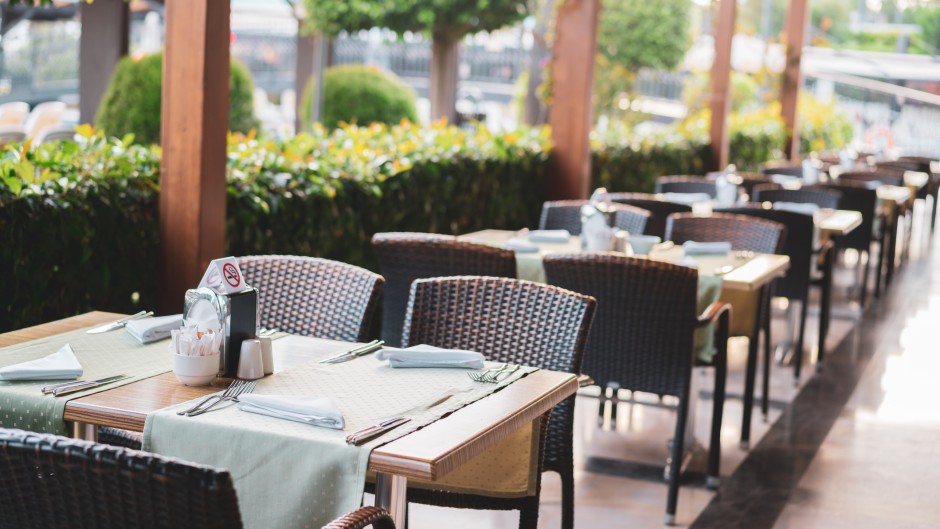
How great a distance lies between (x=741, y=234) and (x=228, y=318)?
3.19m

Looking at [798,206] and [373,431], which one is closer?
[373,431]

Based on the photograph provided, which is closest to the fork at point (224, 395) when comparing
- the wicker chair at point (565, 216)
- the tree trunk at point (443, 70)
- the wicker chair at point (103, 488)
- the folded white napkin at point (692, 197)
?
the wicker chair at point (103, 488)

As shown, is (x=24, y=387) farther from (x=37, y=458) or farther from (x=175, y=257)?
(x=175, y=257)

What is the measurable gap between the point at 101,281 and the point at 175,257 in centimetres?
35

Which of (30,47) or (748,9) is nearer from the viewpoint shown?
(30,47)

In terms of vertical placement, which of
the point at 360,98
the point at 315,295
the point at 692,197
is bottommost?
the point at 315,295

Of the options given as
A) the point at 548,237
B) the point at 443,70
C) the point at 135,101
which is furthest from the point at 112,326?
the point at 443,70

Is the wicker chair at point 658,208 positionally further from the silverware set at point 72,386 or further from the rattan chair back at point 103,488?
the rattan chair back at point 103,488

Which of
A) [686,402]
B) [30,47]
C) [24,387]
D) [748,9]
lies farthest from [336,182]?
[748,9]

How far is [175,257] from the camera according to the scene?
411 centimetres

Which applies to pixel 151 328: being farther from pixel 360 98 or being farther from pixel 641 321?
pixel 360 98

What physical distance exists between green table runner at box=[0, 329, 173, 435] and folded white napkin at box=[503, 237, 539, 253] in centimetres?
205

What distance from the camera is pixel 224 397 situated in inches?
88.4

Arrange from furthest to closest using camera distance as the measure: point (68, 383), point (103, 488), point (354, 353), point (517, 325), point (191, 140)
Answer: point (191, 140), point (517, 325), point (354, 353), point (68, 383), point (103, 488)
